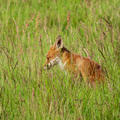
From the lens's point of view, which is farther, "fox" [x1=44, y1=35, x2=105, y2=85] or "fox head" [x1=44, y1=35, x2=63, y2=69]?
"fox head" [x1=44, y1=35, x2=63, y2=69]

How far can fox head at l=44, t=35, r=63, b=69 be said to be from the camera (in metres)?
5.14

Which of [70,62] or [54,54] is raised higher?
[54,54]

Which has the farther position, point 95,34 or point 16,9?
point 16,9

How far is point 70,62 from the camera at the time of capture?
5.15 meters

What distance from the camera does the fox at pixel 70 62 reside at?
453 centimetres

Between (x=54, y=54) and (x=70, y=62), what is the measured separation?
0.92 ft

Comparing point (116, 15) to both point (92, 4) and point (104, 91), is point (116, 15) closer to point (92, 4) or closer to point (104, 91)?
point (92, 4)

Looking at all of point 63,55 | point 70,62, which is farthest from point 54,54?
point 70,62

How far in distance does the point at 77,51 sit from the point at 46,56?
2.28 ft

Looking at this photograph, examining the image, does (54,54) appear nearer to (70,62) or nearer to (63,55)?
(63,55)

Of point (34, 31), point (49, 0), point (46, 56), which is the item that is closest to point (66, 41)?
point (46, 56)

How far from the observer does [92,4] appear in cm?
676

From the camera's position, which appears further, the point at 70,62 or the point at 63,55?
the point at 63,55

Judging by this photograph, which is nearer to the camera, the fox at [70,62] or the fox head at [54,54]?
the fox at [70,62]
